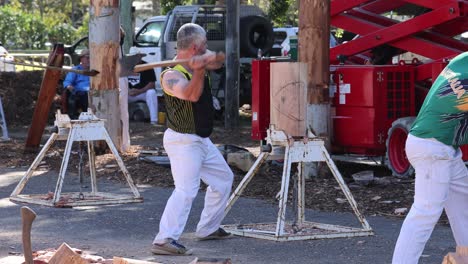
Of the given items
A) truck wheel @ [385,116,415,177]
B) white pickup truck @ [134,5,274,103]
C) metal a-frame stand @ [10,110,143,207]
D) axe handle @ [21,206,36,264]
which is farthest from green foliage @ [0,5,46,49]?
axe handle @ [21,206,36,264]

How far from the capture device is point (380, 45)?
45.3ft

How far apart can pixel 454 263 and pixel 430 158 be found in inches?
44.8

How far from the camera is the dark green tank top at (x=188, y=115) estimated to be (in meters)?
8.27

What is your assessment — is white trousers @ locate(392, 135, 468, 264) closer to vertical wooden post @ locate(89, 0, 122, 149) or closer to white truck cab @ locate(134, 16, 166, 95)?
vertical wooden post @ locate(89, 0, 122, 149)

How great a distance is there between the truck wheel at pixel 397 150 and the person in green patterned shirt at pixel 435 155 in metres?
5.88

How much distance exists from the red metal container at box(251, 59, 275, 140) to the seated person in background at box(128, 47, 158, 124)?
273 inches

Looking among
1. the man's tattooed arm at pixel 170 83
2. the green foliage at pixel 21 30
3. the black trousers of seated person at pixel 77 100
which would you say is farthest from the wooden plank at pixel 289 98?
the green foliage at pixel 21 30

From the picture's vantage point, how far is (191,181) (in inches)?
322

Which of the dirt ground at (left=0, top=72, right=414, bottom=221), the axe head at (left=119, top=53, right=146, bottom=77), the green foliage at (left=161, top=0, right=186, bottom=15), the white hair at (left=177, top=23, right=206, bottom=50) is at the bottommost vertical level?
the dirt ground at (left=0, top=72, right=414, bottom=221)

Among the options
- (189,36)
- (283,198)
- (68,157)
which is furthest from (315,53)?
(189,36)

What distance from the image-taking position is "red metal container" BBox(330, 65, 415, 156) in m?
12.7

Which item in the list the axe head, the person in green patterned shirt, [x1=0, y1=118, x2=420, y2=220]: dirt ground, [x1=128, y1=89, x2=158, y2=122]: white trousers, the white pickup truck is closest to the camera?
the person in green patterned shirt

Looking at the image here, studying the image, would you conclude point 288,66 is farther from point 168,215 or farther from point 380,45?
point 168,215

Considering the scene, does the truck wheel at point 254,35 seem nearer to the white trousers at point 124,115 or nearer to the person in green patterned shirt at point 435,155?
the white trousers at point 124,115
